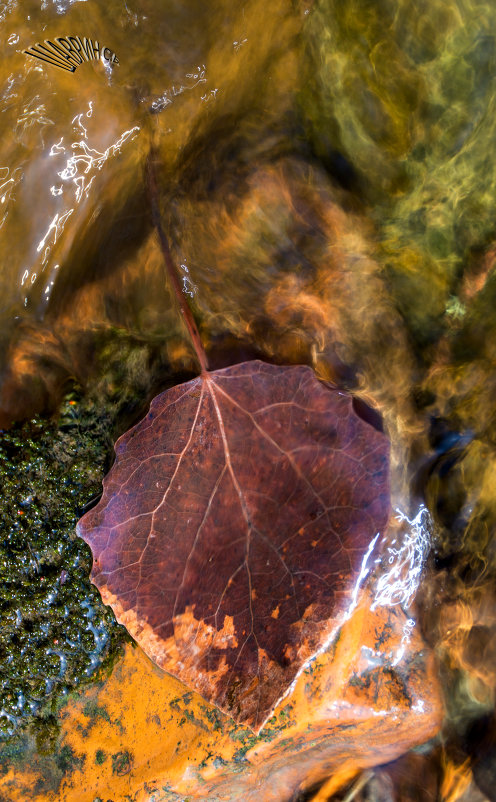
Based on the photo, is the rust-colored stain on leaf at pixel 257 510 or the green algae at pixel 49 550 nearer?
the rust-colored stain on leaf at pixel 257 510

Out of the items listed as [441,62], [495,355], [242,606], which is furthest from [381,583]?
[441,62]

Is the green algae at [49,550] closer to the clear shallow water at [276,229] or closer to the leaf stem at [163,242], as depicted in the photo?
the clear shallow water at [276,229]

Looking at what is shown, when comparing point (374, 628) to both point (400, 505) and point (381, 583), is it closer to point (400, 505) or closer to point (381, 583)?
point (381, 583)

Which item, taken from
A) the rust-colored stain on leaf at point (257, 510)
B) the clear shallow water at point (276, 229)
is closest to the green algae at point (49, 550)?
the clear shallow water at point (276, 229)

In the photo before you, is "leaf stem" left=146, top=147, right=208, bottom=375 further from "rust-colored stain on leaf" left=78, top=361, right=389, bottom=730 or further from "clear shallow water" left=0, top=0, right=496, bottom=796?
"rust-colored stain on leaf" left=78, top=361, right=389, bottom=730

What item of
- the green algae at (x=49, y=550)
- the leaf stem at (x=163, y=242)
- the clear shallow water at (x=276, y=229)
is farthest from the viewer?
the green algae at (x=49, y=550)
